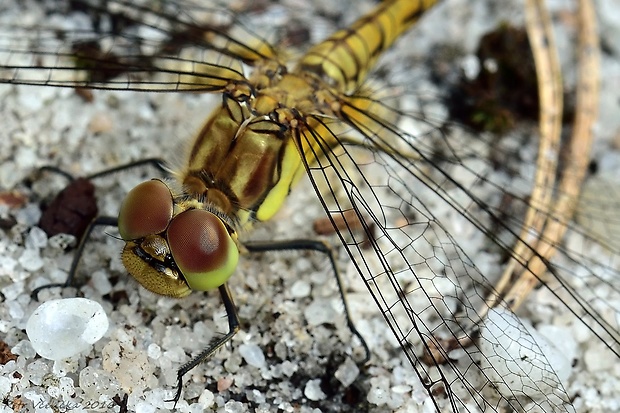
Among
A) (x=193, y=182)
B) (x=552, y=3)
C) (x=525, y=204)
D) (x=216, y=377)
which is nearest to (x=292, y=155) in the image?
(x=193, y=182)

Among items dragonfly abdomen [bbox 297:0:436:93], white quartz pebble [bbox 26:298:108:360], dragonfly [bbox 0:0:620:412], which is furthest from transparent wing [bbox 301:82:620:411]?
white quartz pebble [bbox 26:298:108:360]

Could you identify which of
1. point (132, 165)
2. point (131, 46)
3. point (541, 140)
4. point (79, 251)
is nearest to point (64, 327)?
point (79, 251)

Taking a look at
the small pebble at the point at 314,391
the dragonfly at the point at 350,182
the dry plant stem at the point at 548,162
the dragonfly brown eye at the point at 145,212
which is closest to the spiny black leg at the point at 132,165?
the dragonfly at the point at 350,182

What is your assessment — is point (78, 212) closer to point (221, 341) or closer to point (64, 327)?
point (64, 327)

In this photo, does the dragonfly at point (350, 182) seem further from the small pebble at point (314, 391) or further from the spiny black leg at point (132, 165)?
the small pebble at point (314, 391)

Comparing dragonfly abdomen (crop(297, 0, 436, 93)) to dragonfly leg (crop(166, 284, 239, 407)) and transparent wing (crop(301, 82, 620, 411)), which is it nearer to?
transparent wing (crop(301, 82, 620, 411))
